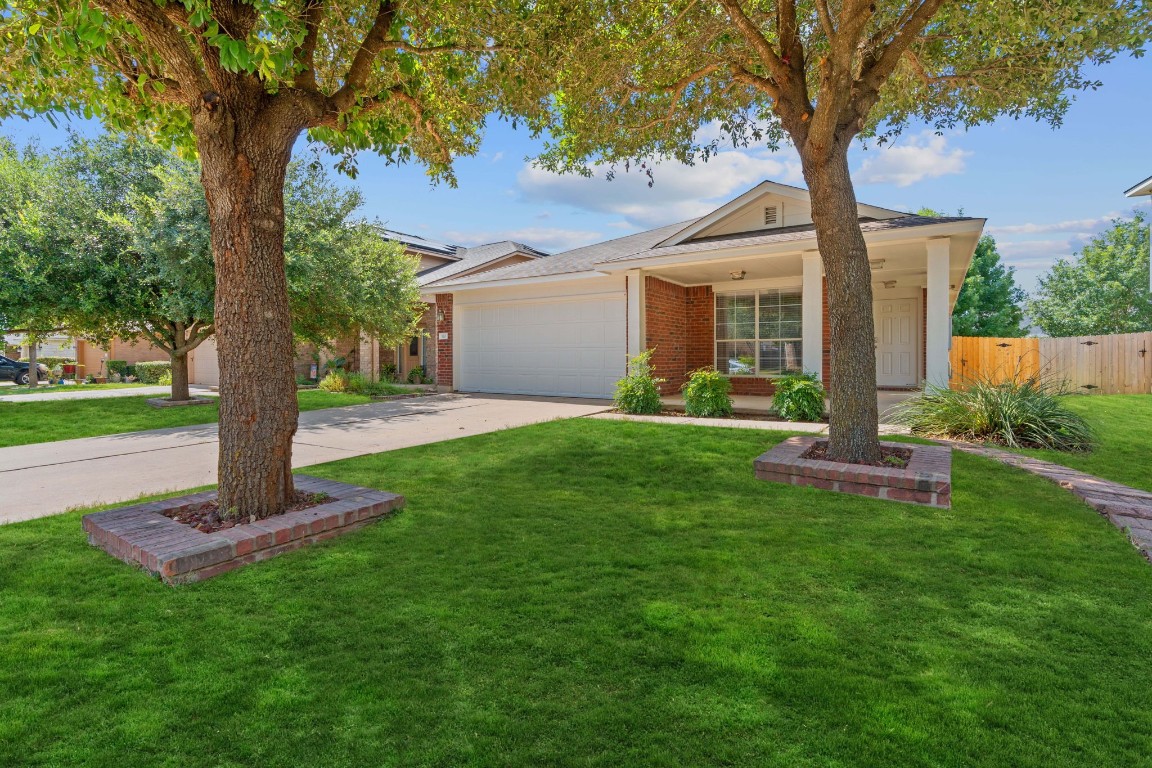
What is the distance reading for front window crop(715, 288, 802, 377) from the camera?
1218cm

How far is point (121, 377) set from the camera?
2345 centimetres

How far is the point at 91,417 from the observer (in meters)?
9.71

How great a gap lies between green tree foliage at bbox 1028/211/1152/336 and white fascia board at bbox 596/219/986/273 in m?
28.4

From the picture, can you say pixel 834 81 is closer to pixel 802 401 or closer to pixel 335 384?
pixel 802 401

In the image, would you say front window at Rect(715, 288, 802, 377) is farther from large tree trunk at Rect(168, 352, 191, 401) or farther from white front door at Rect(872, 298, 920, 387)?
large tree trunk at Rect(168, 352, 191, 401)

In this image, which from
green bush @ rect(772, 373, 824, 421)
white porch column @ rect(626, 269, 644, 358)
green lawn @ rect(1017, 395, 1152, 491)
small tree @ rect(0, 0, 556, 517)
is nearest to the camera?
small tree @ rect(0, 0, 556, 517)

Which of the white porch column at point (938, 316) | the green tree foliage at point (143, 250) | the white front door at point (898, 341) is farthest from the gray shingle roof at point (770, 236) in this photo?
the green tree foliage at point (143, 250)

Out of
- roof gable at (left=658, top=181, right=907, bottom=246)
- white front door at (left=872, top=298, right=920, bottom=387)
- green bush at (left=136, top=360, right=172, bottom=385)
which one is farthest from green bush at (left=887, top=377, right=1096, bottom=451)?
green bush at (left=136, top=360, right=172, bottom=385)

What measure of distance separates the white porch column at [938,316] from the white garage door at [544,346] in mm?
5576

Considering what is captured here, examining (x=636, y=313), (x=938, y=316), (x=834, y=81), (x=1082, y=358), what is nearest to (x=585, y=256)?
(x=636, y=313)

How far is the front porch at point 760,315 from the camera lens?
993cm

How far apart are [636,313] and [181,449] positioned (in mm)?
7627

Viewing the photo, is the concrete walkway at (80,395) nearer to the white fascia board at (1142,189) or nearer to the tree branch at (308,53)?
the tree branch at (308,53)

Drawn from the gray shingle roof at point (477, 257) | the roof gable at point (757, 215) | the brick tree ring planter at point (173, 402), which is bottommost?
the brick tree ring planter at point (173, 402)
